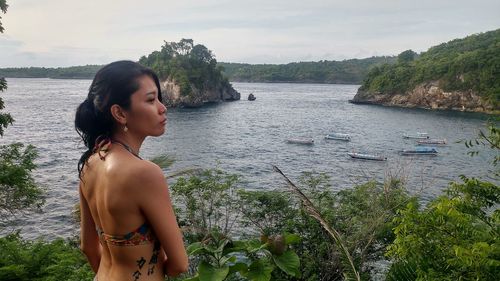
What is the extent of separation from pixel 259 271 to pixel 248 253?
15 cm

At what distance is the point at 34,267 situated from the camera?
25.8 feet

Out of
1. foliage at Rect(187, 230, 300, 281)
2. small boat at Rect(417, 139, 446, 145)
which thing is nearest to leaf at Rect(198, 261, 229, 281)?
foliage at Rect(187, 230, 300, 281)

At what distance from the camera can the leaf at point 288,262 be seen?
207 cm

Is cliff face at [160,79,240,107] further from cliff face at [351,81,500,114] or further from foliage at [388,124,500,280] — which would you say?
foliage at [388,124,500,280]

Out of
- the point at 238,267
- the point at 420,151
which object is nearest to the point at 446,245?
the point at 238,267

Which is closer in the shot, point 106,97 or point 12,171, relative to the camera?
point 106,97

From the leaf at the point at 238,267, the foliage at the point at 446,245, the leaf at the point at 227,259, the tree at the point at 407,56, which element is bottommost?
the foliage at the point at 446,245

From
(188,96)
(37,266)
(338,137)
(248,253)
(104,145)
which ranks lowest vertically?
(338,137)

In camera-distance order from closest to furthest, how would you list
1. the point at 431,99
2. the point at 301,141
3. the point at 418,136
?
the point at 301,141 → the point at 418,136 → the point at 431,99

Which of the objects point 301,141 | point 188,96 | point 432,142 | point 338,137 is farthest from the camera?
point 188,96

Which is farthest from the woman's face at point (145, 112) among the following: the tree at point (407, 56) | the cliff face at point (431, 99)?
the tree at point (407, 56)

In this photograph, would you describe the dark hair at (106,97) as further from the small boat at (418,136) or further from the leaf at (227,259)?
the small boat at (418,136)

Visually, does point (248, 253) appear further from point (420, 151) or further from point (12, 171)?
point (420, 151)

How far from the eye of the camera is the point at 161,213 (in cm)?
186
